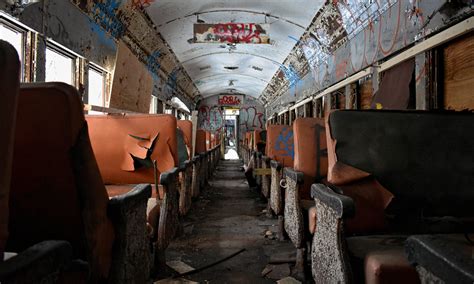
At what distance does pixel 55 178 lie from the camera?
1.22 m

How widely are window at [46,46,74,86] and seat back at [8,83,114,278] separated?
3273mm

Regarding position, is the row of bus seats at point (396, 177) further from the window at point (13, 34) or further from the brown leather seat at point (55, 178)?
the window at point (13, 34)

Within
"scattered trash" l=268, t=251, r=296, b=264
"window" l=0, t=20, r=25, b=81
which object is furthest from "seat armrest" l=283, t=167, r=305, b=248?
"window" l=0, t=20, r=25, b=81

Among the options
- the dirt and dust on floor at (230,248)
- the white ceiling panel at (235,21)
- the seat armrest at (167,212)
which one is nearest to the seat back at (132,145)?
the seat armrest at (167,212)

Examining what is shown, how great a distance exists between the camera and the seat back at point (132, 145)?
3.00 meters

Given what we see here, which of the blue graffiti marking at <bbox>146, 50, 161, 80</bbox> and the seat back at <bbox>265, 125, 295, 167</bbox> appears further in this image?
the blue graffiti marking at <bbox>146, 50, 161, 80</bbox>

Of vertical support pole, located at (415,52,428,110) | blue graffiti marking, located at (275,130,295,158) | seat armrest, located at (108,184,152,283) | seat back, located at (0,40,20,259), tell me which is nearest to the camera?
seat back, located at (0,40,20,259)

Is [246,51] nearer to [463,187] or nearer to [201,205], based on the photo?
[201,205]

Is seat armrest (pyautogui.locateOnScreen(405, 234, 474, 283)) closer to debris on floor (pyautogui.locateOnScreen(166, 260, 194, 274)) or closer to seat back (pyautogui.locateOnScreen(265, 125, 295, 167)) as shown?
debris on floor (pyautogui.locateOnScreen(166, 260, 194, 274))

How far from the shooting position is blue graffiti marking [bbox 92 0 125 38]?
5174 millimetres

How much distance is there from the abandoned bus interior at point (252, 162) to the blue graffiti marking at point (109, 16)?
3 centimetres

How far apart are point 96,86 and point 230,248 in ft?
11.8

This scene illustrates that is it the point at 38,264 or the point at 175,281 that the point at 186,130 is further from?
the point at 38,264

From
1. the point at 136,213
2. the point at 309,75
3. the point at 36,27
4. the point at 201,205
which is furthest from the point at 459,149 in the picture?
the point at 309,75
